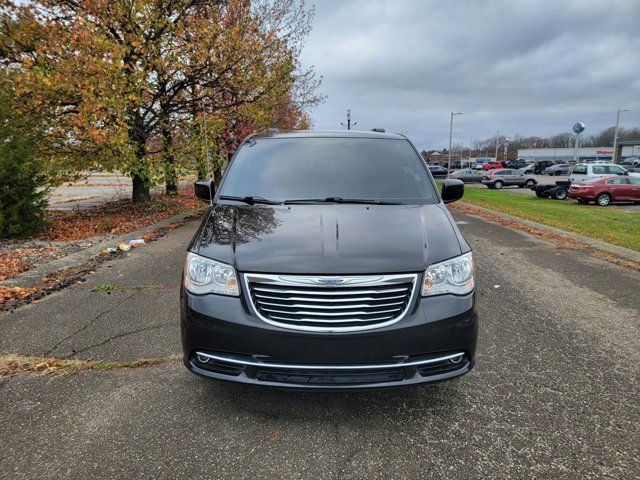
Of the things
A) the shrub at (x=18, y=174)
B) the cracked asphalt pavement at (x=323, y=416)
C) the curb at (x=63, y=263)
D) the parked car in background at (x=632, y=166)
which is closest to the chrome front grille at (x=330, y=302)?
the cracked asphalt pavement at (x=323, y=416)

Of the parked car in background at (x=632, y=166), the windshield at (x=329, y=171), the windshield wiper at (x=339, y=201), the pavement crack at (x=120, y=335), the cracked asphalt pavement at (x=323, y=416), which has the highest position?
the windshield at (x=329, y=171)

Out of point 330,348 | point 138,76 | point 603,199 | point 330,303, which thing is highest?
point 138,76

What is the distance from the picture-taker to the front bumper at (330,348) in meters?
2.34

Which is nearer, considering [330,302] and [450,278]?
[330,302]

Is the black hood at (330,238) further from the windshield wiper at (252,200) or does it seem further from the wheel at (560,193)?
the wheel at (560,193)

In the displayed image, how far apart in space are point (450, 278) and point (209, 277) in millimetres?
1453

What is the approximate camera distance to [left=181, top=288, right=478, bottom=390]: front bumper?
234 centimetres

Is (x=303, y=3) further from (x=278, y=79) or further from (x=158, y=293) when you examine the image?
(x=158, y=293)

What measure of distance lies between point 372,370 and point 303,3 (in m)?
19.3

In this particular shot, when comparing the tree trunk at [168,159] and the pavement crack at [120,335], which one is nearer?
the pavement crack at [120,335]

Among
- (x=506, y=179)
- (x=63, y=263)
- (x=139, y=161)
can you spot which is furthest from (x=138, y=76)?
(x=506, y=179)

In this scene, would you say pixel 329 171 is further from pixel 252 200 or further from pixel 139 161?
pixel 139 161

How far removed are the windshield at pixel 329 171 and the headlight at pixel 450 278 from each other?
0.89m

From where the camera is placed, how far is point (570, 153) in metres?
108
